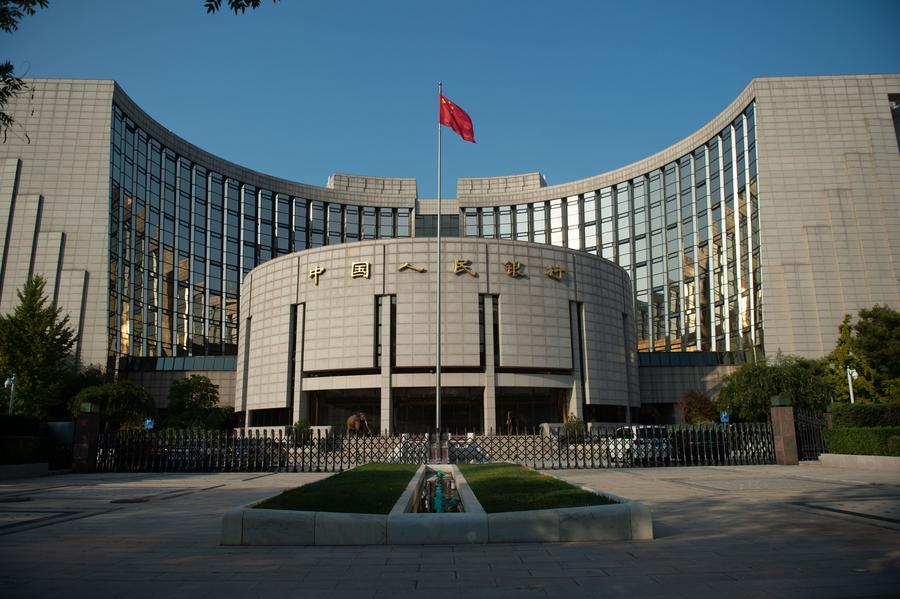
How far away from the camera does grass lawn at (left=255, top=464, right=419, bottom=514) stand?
36.7 feet

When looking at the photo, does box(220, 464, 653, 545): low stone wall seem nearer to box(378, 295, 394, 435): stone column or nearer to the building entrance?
box(378, 295, 394, 435): stone column

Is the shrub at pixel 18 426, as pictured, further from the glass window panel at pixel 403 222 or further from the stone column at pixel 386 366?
the glass window panel at pixel 403 222

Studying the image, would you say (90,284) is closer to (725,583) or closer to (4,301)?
(4,301)

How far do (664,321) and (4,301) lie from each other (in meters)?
67.7

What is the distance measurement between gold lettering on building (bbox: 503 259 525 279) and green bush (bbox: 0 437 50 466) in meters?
36.1

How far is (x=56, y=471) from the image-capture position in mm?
28703

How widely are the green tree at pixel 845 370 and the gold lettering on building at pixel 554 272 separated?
874 inches

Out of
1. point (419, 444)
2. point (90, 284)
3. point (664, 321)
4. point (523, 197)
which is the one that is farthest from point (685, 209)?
point (90, 284)

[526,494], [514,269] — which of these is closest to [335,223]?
[514,269]

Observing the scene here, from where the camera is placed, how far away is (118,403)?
52.1m

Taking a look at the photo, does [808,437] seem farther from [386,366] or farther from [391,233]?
[391,233]

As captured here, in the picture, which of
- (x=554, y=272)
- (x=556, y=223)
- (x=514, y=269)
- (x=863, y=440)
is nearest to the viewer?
(x=863, y=440)

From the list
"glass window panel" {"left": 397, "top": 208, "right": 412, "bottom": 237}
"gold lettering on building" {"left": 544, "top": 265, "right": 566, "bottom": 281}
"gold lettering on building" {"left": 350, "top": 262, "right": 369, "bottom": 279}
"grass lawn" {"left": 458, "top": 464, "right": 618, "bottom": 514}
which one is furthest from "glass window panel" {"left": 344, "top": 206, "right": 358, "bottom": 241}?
"grass lawn" {"left": 458, "top": 464, "right": 618, "bottom": 514}

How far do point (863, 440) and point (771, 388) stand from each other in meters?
24.9
